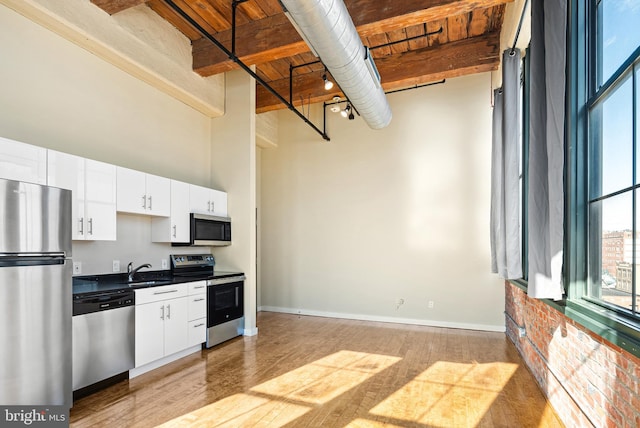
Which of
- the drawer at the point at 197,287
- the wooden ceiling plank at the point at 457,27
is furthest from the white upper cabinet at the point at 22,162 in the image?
the wooden ceiling plank at the point at 457,27

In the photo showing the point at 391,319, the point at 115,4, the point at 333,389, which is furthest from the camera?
the point at 391,319

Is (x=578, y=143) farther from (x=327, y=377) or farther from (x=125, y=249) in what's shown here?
(x=125, y=249)

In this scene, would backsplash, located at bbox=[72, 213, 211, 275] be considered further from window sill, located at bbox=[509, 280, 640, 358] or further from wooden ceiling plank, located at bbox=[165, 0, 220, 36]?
window sill, located at bbox=[509, 280, 640, 358]

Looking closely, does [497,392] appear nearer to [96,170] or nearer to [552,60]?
[552,60]

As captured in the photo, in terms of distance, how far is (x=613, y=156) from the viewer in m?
2.06

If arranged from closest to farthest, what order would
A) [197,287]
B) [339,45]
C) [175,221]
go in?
1. [339,45]
2. [197,287]
3. [175,221]

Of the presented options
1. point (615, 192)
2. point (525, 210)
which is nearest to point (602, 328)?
point (615, 192)

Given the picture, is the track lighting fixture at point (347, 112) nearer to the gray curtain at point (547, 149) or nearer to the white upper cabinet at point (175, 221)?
the white upper cabinet at point (175, 221)

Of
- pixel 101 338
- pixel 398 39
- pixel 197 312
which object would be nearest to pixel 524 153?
pixel 398 39

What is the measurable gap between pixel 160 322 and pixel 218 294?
95 cm

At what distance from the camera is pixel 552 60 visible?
234 cm

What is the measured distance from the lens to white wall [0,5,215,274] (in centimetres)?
317

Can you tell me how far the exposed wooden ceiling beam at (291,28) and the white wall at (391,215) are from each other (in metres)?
2.26

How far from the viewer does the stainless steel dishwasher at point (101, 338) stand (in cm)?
299
